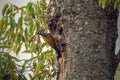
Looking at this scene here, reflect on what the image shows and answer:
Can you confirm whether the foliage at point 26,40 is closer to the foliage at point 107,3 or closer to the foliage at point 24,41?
the foliage at point 24,41

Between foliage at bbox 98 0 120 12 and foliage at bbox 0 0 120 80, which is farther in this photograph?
foliage at bbox 0 0 120 80

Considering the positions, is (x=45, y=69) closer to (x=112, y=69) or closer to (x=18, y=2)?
(x=112, y=69)

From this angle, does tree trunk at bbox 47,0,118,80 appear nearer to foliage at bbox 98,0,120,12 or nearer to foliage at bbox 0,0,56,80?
foliage at bbox 98,0,120,12

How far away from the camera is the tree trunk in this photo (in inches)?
39.6

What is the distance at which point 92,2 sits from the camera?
1.04 metres

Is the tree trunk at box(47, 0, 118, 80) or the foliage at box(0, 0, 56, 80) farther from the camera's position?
the foliage at box(0, 0, 56, 80)

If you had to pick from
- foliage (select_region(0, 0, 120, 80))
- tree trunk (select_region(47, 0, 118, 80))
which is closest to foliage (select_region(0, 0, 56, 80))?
foliage (select_region(0, 0, 120, 80))

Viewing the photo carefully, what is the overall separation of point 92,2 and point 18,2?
1617mm

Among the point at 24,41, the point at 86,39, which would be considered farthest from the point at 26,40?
the point at 86,39

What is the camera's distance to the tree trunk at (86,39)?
1005mm

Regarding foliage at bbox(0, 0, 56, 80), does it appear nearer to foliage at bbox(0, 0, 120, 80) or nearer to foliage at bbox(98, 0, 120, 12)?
foliage at bbox(0, 0, 120, 80)

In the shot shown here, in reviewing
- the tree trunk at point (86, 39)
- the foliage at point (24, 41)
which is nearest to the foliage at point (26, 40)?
the foliage at point (24, 41)

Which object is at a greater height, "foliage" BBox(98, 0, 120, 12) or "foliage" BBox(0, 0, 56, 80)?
"foliage" BBox(98, 0, 120, 12)

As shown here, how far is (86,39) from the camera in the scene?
1.01 meters
